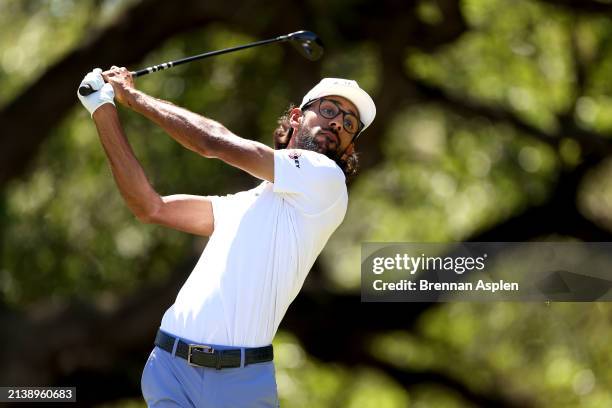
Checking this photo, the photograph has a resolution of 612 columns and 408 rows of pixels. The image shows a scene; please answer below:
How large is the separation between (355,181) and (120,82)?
6.59 m

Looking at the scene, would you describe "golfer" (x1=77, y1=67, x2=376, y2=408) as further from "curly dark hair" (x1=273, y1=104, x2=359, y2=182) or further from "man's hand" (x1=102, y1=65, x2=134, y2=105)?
"curly dark hair" (x1=273, y1=104, x2=359, y2=182)

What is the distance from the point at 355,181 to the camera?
1079 cm

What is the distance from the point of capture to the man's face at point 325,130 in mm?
4426

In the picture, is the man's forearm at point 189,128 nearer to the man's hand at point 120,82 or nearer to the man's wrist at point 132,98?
the man's wrist at point 132,98

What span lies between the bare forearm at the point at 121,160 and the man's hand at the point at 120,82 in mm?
79

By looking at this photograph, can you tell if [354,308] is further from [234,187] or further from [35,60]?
[35,60]

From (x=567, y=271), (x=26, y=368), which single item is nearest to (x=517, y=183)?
(x=567, y=271)

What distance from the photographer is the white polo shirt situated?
3996 mm

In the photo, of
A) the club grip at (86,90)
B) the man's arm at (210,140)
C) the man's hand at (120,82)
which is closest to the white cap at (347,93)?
the man's arm at (210,140)

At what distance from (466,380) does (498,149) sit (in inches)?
91.8

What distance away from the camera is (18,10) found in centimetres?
1208

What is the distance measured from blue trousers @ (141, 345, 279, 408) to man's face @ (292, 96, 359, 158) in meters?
0.87

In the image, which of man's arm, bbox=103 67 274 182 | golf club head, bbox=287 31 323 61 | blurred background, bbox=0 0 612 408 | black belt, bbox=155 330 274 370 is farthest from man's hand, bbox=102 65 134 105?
blurred background, bbox=0 0 612 408

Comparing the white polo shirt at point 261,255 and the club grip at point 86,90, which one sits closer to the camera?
the white polo shirt at point 261,255
